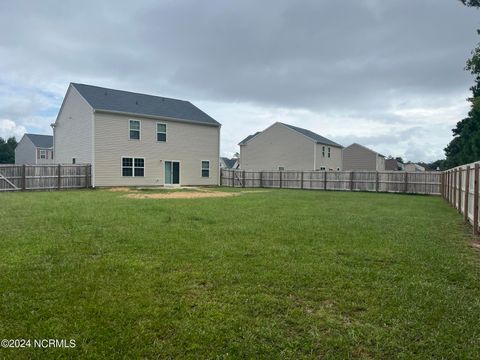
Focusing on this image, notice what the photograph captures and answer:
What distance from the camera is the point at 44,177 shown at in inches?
793

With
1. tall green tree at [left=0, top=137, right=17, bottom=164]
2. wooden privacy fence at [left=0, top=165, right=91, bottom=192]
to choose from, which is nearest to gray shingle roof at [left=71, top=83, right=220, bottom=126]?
wooden privacy fence at [left=0, top=165, right=91, bottom=192]

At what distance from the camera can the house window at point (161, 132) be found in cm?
2480

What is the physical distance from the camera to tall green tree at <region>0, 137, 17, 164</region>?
56.8 metres

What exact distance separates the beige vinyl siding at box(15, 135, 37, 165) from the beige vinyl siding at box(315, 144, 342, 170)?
3663 cm

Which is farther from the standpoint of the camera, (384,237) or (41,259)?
(384,237)

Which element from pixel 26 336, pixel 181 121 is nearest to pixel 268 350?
pixel 26 336

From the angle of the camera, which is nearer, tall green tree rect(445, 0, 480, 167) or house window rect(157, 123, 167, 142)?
tall green tree rect(445, 0, 480, 167)

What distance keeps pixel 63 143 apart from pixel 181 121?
27.7ft

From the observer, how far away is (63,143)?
2534cm

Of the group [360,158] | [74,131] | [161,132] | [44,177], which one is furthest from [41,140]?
[360,158]

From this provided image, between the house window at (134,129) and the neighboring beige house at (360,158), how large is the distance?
28.0 meters

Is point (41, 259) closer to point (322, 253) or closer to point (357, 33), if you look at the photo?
point (322, 253)

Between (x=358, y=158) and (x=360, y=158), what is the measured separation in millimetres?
261

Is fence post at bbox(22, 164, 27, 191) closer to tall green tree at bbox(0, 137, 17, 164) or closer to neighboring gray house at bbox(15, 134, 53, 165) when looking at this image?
neighboring gray house at bbox(15, 134, 53, 165)
